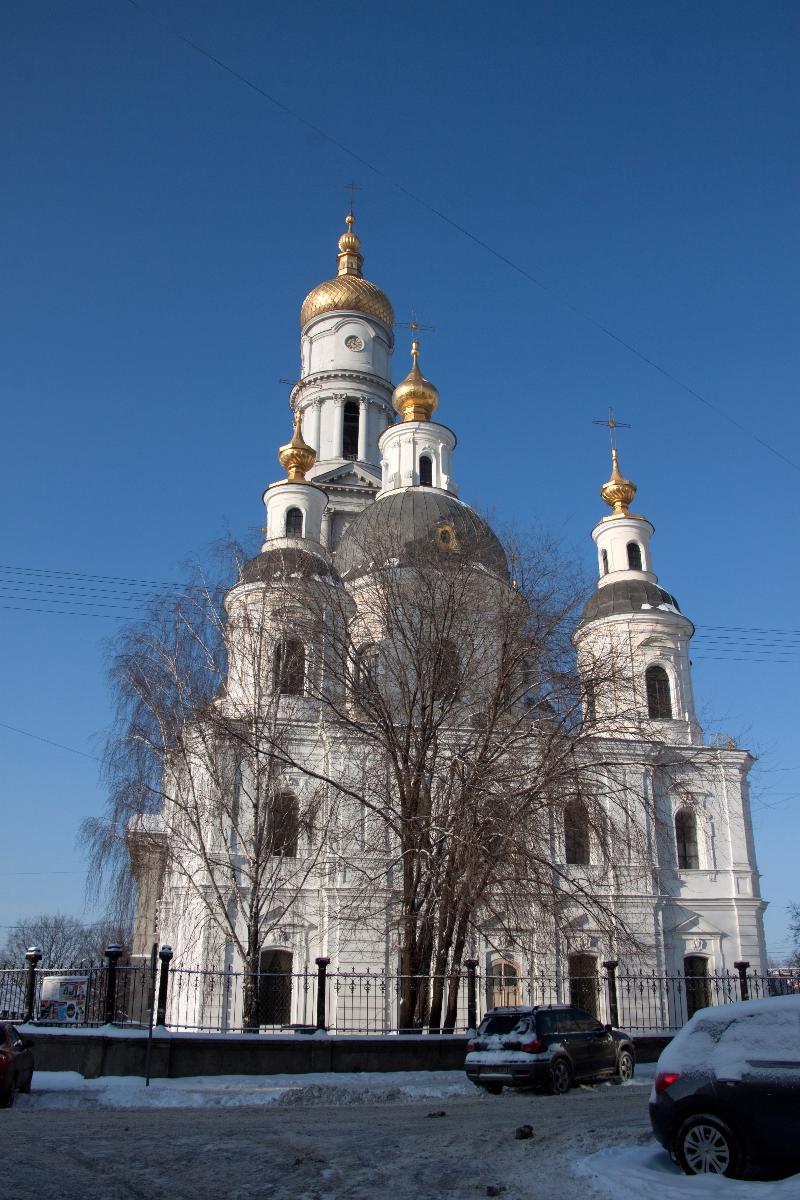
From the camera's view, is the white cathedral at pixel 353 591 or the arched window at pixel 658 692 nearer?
the white cathedral at pixel 353 591

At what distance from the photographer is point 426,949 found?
1741 centimetres

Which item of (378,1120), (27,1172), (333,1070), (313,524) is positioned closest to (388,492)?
(313,524)

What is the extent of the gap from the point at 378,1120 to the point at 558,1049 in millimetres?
4111

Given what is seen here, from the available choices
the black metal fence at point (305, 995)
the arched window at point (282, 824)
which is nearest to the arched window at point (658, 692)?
the black metal fence at point (305, 995)

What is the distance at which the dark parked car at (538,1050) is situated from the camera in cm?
1273

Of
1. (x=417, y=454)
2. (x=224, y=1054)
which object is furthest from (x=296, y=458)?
(x=224, y=1054)

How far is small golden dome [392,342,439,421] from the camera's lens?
1529 inches

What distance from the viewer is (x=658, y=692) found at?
104ft

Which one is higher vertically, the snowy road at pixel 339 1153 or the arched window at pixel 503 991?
the arched window at pixel 503 991

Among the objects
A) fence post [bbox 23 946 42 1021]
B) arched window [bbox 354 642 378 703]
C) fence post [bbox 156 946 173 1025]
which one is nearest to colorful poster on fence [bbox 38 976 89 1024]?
fence post [bbox 23 946 42 1021]

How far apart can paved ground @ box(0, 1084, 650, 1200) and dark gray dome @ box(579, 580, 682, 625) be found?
74.4 ft

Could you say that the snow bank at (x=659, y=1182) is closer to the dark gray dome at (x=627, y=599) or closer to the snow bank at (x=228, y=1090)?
the snow bank at (x=228, y=1090)

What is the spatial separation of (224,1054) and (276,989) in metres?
11.5

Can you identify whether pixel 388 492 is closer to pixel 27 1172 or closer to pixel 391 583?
pixel 391 583
